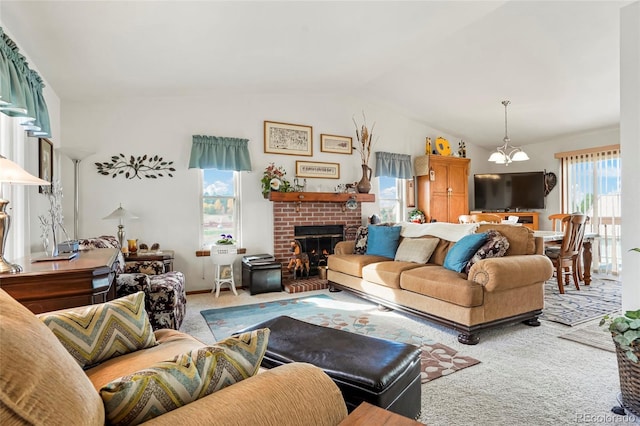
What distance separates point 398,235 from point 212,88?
3.08 metres

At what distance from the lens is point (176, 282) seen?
3.01m

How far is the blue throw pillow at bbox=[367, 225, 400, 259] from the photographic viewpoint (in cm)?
439

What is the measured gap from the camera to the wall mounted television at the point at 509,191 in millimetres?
6418

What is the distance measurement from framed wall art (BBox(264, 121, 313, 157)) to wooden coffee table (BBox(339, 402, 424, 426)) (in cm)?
462

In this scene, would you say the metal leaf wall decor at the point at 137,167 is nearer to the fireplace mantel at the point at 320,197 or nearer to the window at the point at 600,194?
the fireplace mantel at the point at 320,197

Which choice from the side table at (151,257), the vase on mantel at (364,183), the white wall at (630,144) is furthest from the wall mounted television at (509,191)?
the side table at (151,257)

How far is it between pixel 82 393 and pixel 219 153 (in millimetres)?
4466

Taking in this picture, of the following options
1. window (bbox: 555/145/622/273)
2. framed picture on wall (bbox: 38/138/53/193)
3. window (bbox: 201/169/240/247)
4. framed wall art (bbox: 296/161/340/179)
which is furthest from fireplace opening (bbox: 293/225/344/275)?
window (bbox: 555/145/622/273)

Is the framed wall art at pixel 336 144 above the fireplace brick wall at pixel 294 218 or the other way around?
above

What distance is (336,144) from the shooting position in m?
5.76

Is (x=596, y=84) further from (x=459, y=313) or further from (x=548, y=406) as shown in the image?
(x=548, y=406)

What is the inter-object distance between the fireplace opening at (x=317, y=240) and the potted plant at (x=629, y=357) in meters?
3.98

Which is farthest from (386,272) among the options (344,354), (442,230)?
(344,354)

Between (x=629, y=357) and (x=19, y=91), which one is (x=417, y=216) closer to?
(x=629, y=357)
